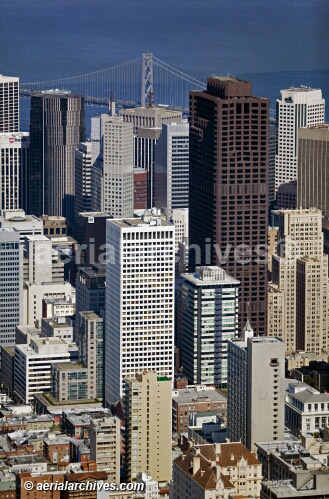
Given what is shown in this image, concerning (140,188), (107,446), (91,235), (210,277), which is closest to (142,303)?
(210,277)

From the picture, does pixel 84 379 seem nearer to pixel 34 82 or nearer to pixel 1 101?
pixel 34 82

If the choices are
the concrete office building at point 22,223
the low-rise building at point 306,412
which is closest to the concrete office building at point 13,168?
the concrete office building at point 22,223

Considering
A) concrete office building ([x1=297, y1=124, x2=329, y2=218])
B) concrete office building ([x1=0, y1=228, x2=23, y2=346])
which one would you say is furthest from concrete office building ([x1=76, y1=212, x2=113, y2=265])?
concrete office building ([x1=297, y1=124, x2=329, y2=218])

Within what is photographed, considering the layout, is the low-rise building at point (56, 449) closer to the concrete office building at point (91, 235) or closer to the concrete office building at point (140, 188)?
the concrete office building at point (91, 235)

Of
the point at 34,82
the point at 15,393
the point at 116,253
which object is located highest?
the point at 34,82

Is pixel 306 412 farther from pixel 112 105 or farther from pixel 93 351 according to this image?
pixel 112 105

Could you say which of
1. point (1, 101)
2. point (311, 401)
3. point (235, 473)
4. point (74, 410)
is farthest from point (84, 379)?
point (1, 101)
